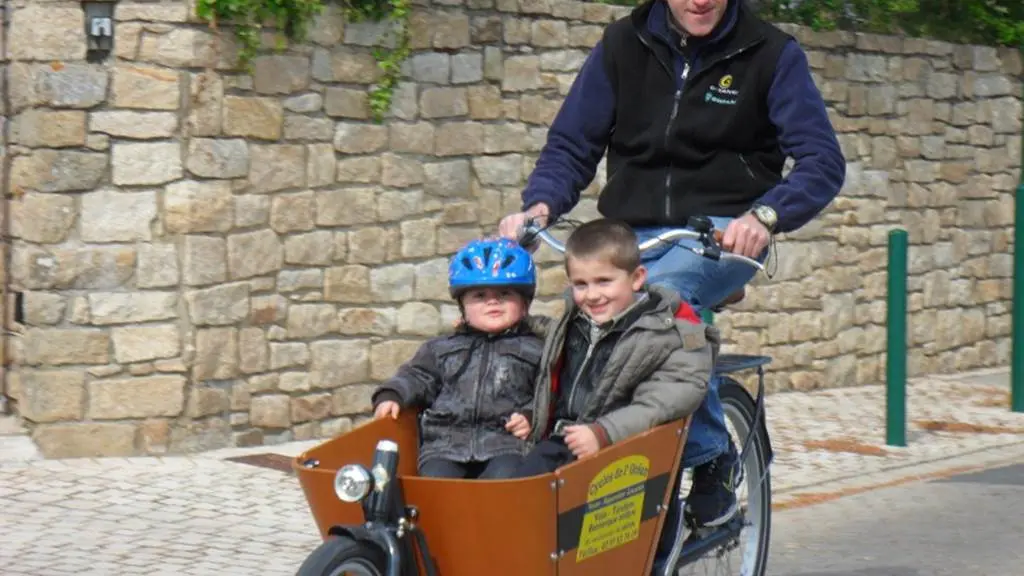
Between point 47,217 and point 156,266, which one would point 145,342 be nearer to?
point 156,266

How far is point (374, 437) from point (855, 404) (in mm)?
6859

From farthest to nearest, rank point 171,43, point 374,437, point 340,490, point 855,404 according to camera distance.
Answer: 1. point 855,404
2. point 171,43
3. point 374,437
4. point 340,490

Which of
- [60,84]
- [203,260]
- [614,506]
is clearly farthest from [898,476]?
[614,506]

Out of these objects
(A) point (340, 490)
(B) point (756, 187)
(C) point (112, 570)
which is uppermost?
(B) point (756, 187)

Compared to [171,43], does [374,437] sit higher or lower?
lower

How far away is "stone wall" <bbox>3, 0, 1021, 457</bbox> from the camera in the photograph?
7.86 metres

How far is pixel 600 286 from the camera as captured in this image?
181 inches

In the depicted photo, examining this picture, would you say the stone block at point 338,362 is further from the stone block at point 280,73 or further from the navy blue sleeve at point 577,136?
the navy blue sleeve at point 577,136

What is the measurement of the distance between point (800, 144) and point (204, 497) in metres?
3.18

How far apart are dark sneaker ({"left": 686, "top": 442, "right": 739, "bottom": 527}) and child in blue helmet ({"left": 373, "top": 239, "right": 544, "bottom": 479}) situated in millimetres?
693

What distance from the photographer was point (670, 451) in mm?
4539

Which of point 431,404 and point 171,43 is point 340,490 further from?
point 171,43

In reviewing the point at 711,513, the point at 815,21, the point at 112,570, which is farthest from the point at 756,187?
the point at 815,21

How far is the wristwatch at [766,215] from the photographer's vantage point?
498 centimetres
